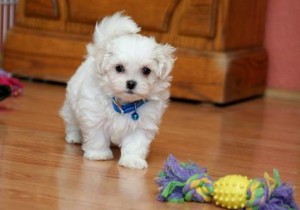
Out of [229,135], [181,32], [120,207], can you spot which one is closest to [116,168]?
[120,207]

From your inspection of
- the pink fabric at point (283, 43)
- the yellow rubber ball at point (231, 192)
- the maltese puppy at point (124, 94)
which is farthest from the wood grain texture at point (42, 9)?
the yellow rubber ball at point (231, 192)

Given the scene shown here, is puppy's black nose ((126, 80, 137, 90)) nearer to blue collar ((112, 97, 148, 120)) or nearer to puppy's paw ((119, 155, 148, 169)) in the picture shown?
blue collar ((112, 97, 148, 120))

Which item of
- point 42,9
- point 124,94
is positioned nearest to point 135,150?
point 124,94

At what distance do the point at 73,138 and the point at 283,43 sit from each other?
69.2 inches

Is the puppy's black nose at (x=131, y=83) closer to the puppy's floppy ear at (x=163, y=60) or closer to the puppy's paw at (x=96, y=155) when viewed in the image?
the puppy's floppy ear at (x=163, y=60)

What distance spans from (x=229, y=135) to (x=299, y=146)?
27 cm

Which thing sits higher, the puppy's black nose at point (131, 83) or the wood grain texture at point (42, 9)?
the wood grain texture at point (42, 9)

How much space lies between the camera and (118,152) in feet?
7.25

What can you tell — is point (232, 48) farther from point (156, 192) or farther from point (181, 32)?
point (156, 192)

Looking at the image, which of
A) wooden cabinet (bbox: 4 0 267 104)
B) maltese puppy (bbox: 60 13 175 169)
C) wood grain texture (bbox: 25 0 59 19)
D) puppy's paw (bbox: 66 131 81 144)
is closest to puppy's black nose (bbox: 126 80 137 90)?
maltese puppy (bbox: 60 13 175 169)

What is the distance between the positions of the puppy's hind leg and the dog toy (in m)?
0.61

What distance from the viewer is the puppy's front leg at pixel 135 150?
6.52ft

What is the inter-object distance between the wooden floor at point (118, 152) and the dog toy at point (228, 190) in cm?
3

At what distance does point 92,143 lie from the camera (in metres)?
2.04
